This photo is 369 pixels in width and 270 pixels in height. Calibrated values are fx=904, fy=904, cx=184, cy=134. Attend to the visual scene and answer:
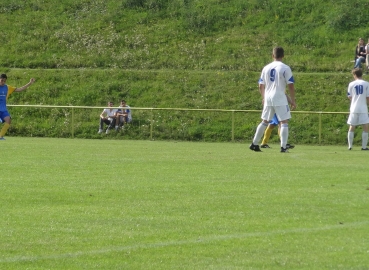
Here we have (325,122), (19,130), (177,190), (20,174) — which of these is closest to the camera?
(177,190)

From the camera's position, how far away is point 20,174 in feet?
44.5

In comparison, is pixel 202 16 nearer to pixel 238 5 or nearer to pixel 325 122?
pixel 238 5

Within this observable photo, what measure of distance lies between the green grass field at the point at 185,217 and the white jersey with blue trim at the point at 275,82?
405cm

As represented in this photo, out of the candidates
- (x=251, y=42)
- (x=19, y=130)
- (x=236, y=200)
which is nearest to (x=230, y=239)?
(x=236, y=200)

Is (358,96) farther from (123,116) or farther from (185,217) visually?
(185,217)

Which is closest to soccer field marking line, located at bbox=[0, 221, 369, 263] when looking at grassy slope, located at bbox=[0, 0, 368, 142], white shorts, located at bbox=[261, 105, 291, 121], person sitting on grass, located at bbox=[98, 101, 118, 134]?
white shorts, located at bbox=[261, 105, 291, 121]

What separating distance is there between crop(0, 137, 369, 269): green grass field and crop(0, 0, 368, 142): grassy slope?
19.6 meters

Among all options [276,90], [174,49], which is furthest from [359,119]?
[174,49]

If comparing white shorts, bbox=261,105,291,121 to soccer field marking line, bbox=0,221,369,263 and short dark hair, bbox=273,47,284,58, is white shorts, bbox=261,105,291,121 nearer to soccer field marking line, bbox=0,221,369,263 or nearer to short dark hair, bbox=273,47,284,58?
short dark hair, bbox=273,47,284,58

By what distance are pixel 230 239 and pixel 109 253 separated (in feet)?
3.61

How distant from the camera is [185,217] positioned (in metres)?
8.80

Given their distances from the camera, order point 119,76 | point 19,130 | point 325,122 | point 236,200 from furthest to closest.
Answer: point 119,76
point 19,130
point 325,122
point 236,200

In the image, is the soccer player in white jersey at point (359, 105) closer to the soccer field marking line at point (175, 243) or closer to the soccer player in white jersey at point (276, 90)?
the soccer player in white jersey at point (276, 90)

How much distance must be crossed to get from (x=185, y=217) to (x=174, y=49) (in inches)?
1348
